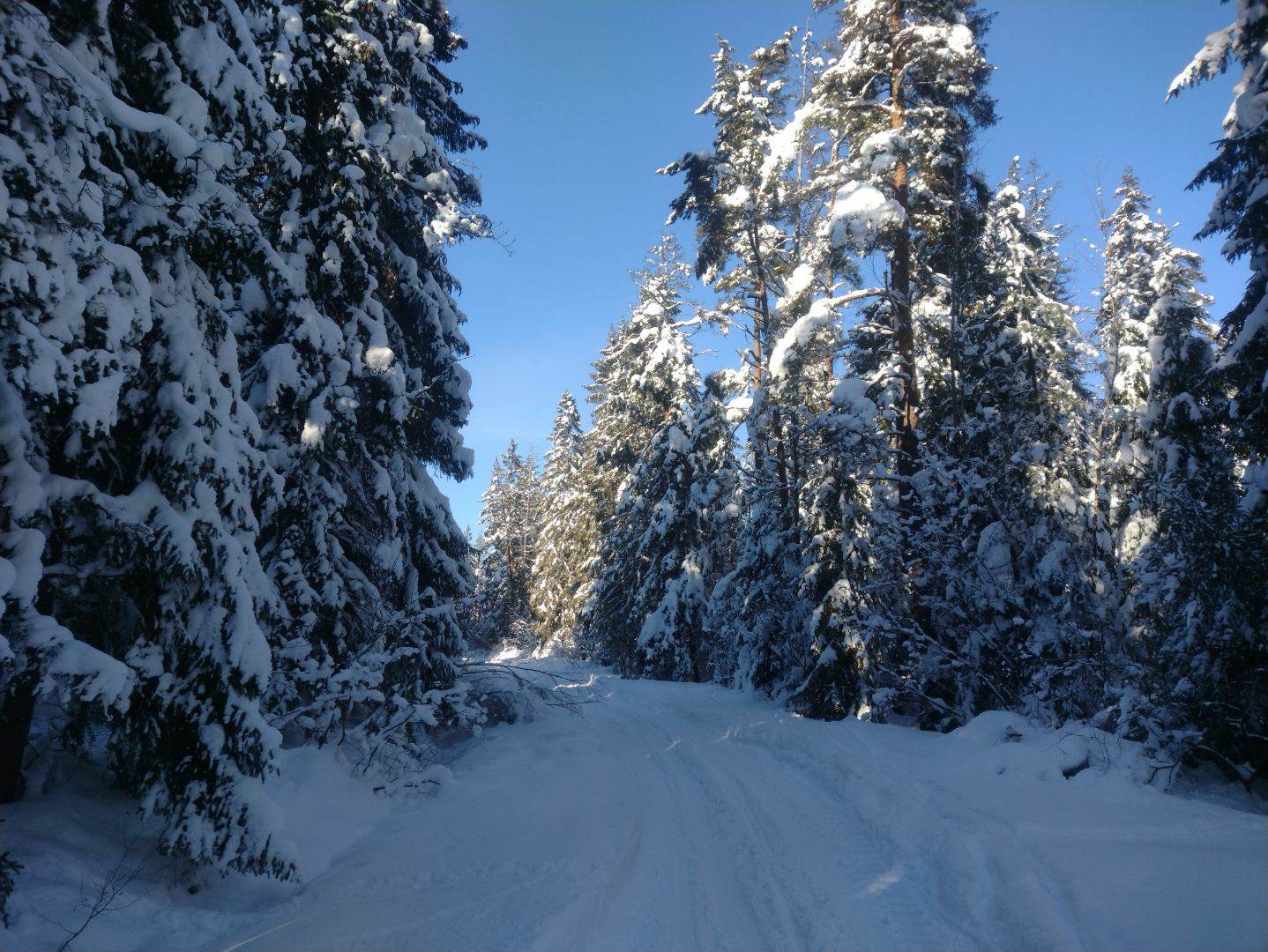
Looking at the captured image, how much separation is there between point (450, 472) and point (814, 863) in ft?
32.1

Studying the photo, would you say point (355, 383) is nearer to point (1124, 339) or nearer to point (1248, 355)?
point (1248, 355)

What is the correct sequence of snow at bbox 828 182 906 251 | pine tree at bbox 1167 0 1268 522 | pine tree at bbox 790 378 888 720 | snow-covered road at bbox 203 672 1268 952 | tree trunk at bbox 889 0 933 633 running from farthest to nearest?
pine tree at bbox 790 378 888 720 → tree trunk at bbox 889 0 933 633 → snow at bbox 828 182 906 251 → pine tree at bbox 1167 0 1268 522 → snow-covered road at bbox 203 672 1268 952

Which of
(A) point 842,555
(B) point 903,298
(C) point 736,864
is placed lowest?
(C) point 736,864

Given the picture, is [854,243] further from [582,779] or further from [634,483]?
[634,483]

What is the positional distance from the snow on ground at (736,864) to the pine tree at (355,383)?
1.51 m

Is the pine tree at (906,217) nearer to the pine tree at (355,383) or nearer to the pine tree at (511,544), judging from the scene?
the pine tree at (355,383)

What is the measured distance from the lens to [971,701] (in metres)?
10.4

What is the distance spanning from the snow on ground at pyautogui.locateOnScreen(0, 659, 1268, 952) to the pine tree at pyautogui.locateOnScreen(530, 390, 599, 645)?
22673mm

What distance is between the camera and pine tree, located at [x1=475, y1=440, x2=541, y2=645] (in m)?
39.3

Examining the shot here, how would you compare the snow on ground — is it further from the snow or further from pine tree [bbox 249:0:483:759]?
the snow

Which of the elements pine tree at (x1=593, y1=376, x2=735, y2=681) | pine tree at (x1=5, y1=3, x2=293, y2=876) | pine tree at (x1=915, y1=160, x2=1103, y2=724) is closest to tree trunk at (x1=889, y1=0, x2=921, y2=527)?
pine tree at (x1=915, y1=160, x2=1103, y2=724)

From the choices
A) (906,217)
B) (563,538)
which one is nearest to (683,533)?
(563,538)

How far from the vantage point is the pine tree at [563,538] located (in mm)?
31527

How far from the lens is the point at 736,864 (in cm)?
574
